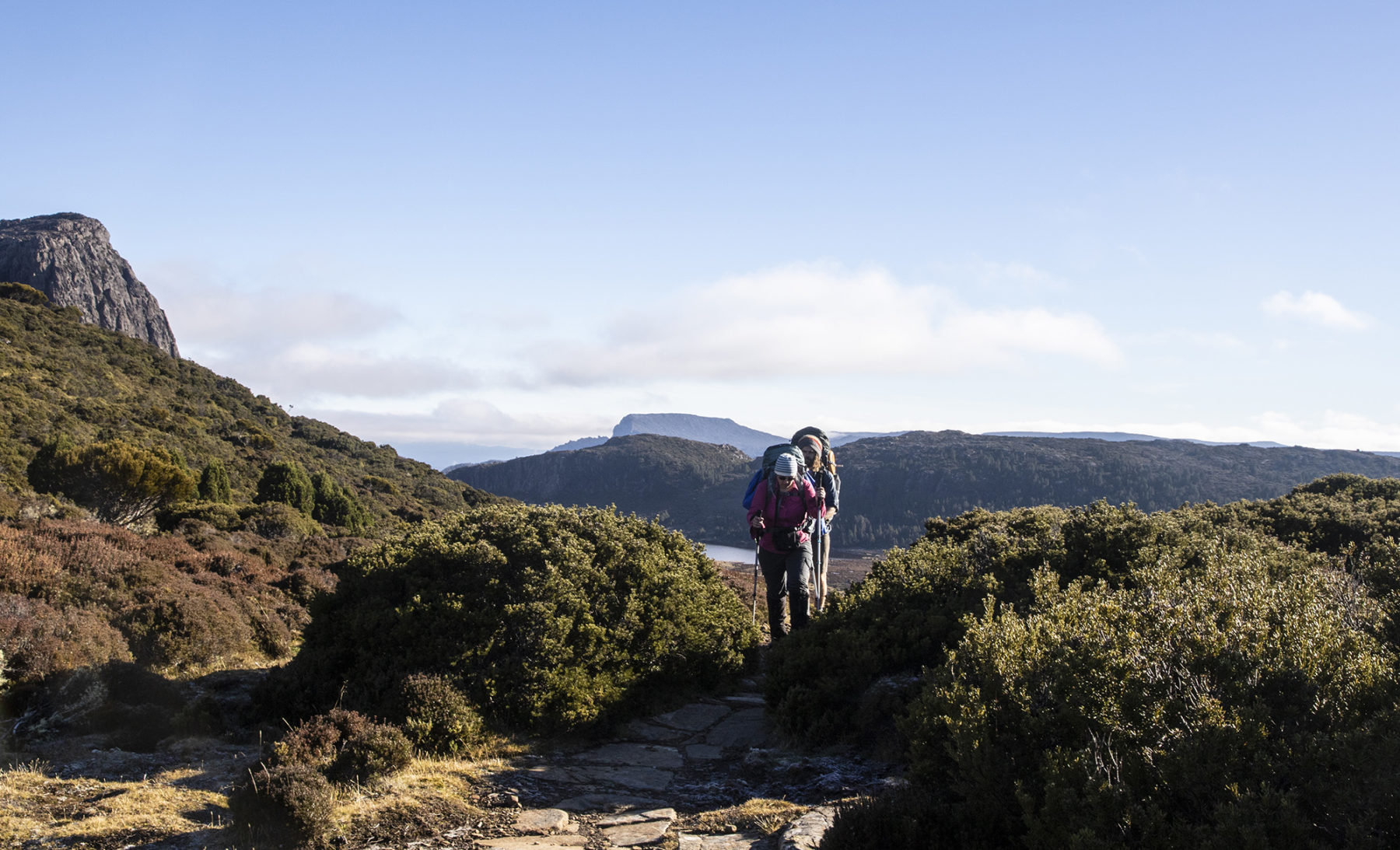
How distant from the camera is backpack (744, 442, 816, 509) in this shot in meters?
7.18

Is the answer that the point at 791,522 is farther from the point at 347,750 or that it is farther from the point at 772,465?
the point at 347,750

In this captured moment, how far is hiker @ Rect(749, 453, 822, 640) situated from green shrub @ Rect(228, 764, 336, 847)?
165 inches

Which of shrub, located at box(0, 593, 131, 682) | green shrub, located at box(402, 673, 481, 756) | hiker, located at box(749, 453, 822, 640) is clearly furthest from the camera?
hiker, located at box(749, 453, 822, 640)

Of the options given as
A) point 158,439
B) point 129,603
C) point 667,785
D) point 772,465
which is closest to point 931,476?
point 158,439

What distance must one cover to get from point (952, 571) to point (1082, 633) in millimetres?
2647

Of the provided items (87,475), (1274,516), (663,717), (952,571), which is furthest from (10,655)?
(87,475)

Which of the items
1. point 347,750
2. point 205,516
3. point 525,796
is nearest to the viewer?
point 347,750

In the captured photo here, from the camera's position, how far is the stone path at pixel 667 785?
3711 millimetres

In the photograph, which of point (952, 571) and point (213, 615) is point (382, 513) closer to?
point (213, 615)

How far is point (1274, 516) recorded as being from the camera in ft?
30.6

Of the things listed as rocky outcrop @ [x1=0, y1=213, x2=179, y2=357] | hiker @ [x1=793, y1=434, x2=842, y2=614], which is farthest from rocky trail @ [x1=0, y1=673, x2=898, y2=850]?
rocky outcrop @ [x1=0, y1=213, x2=179, y2=357]

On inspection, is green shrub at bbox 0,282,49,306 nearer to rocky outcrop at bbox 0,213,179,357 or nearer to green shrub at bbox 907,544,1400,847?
rocky outcrop at bbox 0,213,179,357

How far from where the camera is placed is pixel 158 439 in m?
27.1

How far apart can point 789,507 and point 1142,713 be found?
415 cm
